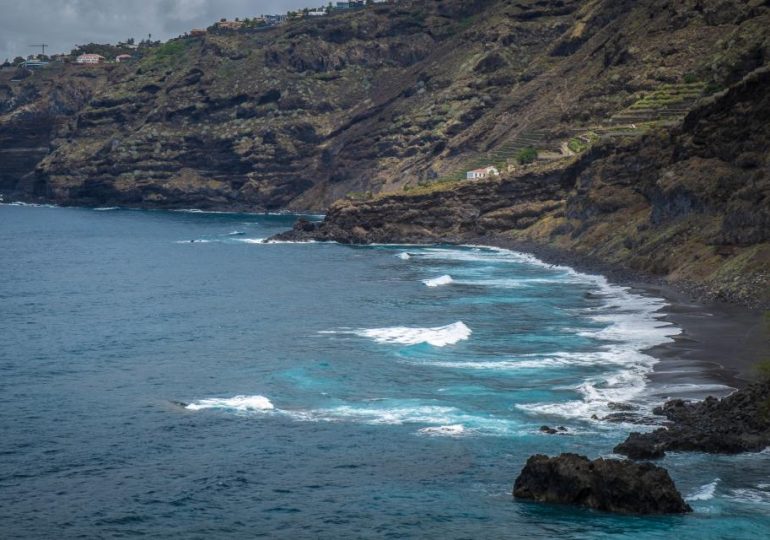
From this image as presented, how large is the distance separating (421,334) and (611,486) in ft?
139

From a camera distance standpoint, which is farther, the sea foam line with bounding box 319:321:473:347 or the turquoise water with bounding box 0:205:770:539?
the sea foam line with bounding box 319:321:473:347

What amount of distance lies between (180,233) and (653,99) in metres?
82.4

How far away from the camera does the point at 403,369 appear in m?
71.2

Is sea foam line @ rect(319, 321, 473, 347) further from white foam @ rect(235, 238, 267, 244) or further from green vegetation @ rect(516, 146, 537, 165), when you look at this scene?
green vegetation @ rect(516, 146, 537, 165)

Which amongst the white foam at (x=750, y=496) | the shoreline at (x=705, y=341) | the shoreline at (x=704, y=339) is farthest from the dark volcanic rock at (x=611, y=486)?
Answer: the shoreline at (x=704, y=339)

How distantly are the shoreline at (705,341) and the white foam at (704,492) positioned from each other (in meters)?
13.2

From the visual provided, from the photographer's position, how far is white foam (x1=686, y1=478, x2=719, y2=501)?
4375 cm

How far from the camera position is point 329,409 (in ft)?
199

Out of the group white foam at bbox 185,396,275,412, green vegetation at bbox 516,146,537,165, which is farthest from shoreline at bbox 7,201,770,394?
green vegetation at bbox 516,146,537,165

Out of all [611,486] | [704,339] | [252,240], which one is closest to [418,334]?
[704,339]

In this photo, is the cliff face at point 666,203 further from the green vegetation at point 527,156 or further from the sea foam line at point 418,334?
the sea foam line at point 418,334

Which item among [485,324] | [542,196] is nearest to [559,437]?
[485,324]

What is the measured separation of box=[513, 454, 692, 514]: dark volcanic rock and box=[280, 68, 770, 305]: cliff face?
45.2 m

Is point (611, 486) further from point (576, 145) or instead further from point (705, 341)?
point (576, 145)
